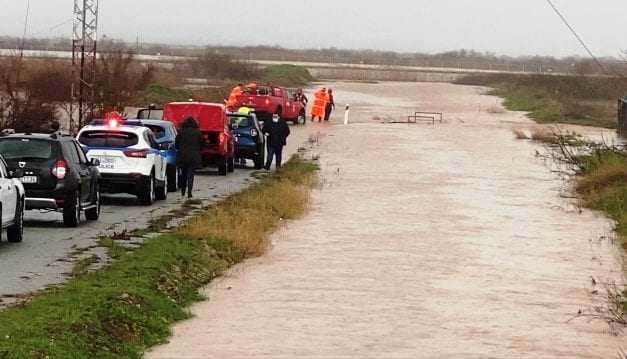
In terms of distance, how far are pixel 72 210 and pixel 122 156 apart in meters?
4.40

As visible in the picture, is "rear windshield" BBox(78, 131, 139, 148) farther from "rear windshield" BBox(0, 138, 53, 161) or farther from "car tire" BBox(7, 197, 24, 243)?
"car tire" BBox(7, 197, 24, 243)

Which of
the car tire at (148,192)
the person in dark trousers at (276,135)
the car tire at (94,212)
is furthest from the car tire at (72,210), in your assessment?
the person in dark trousers at (276,135)

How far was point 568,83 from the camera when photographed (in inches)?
5037

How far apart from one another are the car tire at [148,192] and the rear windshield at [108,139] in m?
0.78

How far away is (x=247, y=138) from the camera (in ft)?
134

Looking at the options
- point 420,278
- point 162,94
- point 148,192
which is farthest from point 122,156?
point 162,94

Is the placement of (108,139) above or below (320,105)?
above

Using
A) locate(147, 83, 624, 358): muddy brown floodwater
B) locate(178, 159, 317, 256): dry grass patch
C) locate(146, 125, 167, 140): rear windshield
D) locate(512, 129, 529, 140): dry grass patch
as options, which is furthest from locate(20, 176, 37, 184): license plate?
locate(512, 129, 529, 140): dry grass patch

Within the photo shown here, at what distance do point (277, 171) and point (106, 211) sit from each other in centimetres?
1277

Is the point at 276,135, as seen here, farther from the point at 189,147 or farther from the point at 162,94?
the point at 162,94

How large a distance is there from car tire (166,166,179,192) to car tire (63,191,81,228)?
8.24m

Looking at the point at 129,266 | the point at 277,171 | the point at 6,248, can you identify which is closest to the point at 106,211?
the point at 6,248

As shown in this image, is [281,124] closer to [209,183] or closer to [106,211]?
[209,183]

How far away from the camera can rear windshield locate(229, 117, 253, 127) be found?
41.2 metres
